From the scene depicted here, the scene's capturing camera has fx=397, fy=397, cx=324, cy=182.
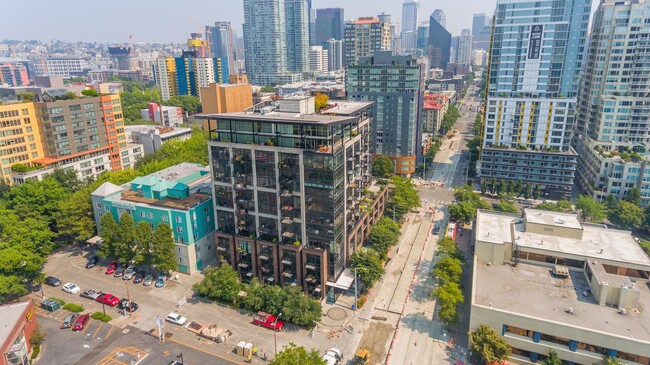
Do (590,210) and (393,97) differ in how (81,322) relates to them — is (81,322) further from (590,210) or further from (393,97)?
(590,210)

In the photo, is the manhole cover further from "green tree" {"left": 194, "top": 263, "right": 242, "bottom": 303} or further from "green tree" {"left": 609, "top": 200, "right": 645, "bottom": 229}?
"green tree" {"left": 609, "top": 200, "right": 645, "bottom": 229}

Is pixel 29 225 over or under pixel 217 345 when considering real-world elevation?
over

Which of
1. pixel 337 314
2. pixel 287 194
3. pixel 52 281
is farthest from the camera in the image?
pixel 52 281

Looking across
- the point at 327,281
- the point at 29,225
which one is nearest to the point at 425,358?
the point at 327,281

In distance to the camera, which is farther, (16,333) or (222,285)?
(222,285)

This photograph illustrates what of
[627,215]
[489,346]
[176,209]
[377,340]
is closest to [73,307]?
[176,209]

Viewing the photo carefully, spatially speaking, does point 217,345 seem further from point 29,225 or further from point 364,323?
point 29,225

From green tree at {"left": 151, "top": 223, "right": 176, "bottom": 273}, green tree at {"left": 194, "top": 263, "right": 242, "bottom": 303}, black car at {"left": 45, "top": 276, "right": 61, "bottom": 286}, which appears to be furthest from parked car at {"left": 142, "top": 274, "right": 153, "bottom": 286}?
black car at {"left": 45, "top": 276, "right": 61, "bottom": 286}
